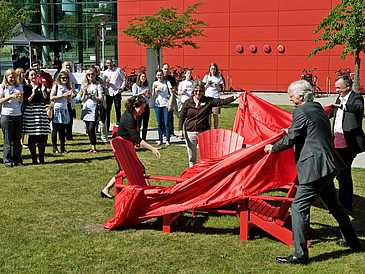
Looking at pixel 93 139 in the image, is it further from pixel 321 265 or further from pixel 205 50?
pixel 205 50

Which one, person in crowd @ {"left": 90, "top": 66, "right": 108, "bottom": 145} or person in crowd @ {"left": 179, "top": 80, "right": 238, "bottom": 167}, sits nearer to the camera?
person in crowd @ {"left": 179, "top": 80, "right": 238, "bottom": 167}

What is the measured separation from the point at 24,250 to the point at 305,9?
24.8 m

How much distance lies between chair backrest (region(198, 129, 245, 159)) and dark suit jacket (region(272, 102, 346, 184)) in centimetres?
243

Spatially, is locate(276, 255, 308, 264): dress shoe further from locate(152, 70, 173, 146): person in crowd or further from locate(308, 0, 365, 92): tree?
locate(308, 0, 365, 92): tree

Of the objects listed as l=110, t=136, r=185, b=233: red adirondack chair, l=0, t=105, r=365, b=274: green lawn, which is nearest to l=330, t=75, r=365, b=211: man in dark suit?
l=0, t=105, r=365, b=274: green lawn

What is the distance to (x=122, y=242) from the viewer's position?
255 inches

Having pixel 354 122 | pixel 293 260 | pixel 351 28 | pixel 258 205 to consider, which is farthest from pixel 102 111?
pixel 351 28

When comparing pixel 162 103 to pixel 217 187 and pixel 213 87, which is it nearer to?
pixel 213 87

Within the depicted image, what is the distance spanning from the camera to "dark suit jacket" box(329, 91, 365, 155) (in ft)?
24.4

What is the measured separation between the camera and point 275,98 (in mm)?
25562

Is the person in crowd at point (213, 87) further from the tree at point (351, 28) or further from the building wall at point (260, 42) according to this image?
the building wall at point (260, 42)

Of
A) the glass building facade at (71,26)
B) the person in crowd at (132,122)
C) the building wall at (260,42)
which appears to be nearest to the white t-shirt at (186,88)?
the person in crowd at (132,122)

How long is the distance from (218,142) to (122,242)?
257cm

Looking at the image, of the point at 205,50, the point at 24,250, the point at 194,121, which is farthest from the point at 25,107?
the point at 205,50
